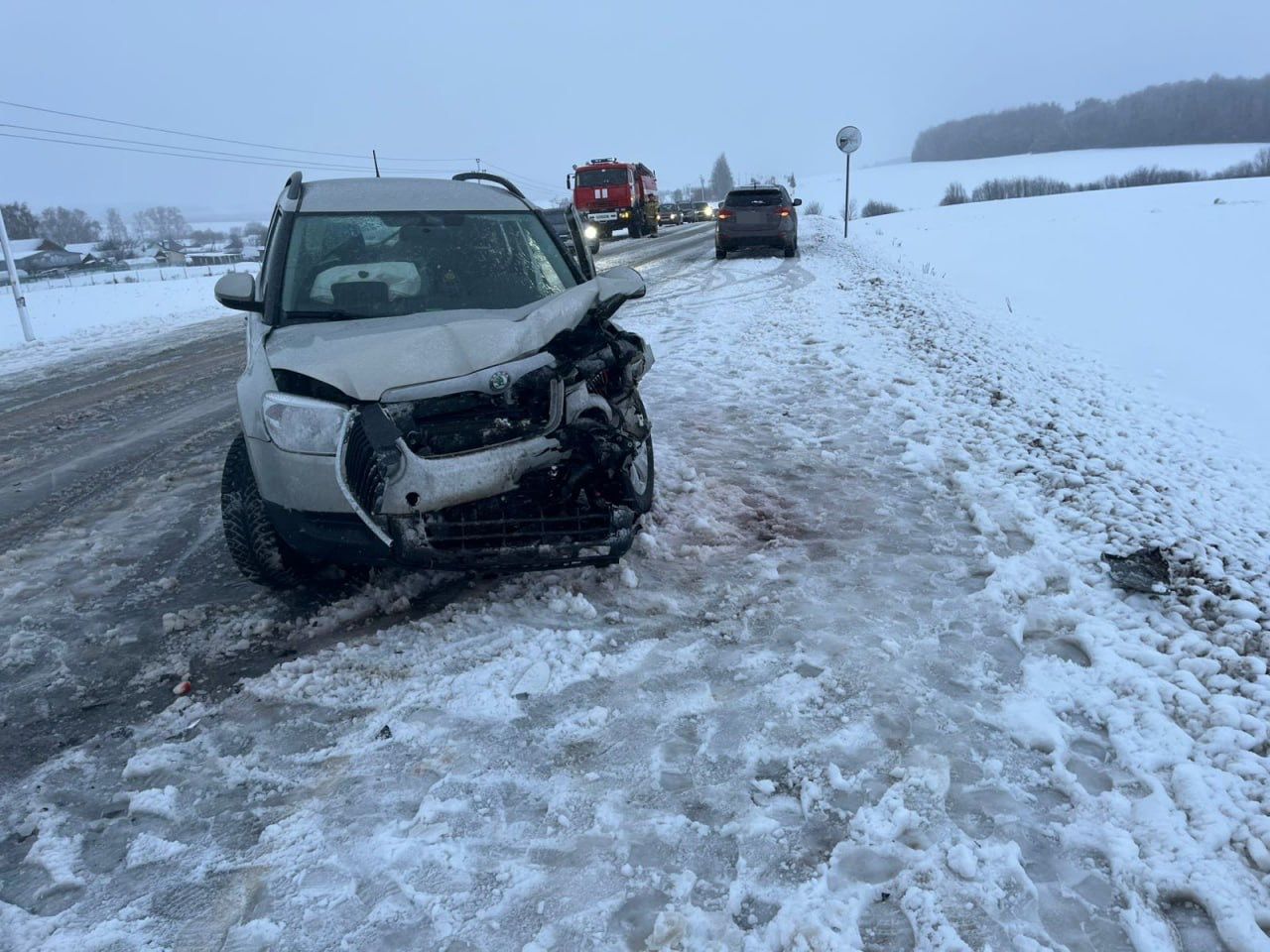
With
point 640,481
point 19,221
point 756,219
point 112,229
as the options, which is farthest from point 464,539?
point 112,229

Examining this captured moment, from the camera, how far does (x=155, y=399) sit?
8.30 m

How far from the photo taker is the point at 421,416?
11.4ft

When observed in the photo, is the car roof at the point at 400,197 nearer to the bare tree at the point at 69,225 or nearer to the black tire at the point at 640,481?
the black tire at the point at 640,481

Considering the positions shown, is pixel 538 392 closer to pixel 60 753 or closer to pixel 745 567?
pixel 745 567

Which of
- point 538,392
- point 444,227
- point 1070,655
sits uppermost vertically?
point 444,227

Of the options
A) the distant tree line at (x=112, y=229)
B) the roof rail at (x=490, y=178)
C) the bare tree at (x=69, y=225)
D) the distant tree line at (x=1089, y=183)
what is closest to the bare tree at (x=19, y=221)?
the distant tree line at (x=112, y=229)

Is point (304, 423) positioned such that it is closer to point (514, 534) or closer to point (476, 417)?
point (476, 417)

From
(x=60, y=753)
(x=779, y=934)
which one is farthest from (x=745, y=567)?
(x=60, y=753)

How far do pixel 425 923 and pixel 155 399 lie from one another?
7.84 metres

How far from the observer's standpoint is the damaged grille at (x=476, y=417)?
3396mm

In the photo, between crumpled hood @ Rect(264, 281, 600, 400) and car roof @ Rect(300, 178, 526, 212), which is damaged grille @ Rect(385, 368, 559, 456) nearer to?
crumpled hood @ Rect(264, 281, 600, 400)

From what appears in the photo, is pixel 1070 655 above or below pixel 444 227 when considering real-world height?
below

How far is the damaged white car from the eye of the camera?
11.0 feet

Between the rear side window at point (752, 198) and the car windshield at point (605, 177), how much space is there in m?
12.4
